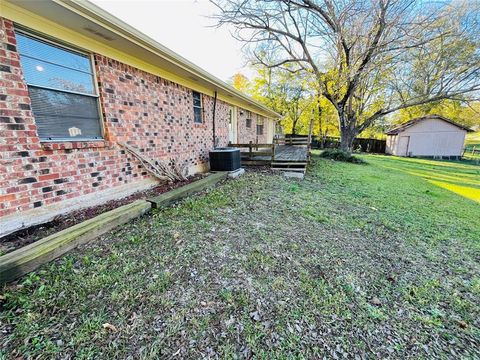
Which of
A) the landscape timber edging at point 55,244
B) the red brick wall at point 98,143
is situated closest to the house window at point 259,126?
the red brick wall at point 98,143

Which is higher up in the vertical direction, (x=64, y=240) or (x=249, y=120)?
(x=249, y=120)

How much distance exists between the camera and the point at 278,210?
427 centimetres

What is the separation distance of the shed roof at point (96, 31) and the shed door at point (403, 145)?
76.8ft

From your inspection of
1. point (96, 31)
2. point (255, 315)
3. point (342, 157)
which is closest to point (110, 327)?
point (255, 315)

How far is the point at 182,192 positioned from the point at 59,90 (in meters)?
2.64

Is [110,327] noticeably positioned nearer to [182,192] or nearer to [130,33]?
[182,192]

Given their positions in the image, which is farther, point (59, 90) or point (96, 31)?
point (96, 31)

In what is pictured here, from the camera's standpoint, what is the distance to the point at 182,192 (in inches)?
177

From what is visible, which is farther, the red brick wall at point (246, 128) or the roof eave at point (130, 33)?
the red brick wall at point (246, 128)

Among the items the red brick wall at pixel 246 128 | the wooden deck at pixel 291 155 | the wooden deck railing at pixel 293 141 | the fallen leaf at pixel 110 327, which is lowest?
the fallen leaf at pixel 110 327

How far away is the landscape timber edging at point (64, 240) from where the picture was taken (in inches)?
79.7

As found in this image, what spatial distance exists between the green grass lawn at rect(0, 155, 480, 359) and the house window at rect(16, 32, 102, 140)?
1.96 metres

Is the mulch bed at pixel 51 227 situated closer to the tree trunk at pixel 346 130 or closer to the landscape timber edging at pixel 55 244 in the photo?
the landscape timber edging at pixel 55 244

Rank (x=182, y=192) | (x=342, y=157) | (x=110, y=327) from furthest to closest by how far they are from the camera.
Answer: (x=342, y=157) → (x=182, y=192) → (x=110, y=327)
